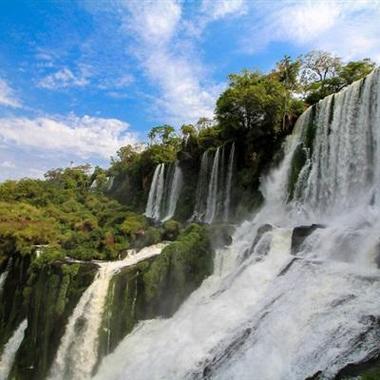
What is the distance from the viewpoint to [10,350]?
1542 cm

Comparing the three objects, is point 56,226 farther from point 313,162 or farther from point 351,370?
point 351,370

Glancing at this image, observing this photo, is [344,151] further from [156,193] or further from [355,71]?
[156,193]

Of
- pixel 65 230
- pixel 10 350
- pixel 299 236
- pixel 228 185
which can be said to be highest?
pixel 228 185

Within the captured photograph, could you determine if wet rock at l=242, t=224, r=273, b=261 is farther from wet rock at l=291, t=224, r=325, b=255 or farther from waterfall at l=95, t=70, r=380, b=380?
wet rock at l=291, t=224, r=325, b=255

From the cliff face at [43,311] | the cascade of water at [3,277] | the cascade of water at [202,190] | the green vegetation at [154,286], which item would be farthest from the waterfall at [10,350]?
the cascade of water at [202,190]

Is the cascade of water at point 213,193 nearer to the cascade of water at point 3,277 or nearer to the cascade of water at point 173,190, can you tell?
the cascade of water at point 173,190

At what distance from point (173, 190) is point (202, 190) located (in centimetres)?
457

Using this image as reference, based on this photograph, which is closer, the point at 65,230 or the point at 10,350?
the point at 10,350

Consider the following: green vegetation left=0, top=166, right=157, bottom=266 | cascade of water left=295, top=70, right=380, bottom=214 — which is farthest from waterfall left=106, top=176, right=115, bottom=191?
cascade of water left=295, top=70, right=380, bottom=214

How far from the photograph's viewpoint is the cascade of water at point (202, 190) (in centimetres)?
2508

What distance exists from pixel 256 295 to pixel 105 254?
26.4ft

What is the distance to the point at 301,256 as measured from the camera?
1188cm

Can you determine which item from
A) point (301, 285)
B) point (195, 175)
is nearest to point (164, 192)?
point (195, 175)

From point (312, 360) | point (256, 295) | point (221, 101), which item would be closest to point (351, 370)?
point (312, 360)
